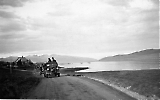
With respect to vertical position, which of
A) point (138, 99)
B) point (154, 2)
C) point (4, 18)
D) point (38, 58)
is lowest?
point (138, 99)

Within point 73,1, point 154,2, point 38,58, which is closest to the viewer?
point 154,2

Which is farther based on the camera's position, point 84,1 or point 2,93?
point 84,1

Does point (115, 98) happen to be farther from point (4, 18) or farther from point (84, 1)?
point (4, 18)

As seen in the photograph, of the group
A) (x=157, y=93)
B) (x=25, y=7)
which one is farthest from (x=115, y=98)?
(x=25, y=7)

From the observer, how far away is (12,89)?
343 inches

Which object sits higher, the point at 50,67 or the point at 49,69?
the point at 50,67

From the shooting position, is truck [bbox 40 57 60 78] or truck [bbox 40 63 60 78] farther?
truck [bbox 40 63 60 78]

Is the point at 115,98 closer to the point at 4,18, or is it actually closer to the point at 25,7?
the point at 25,7

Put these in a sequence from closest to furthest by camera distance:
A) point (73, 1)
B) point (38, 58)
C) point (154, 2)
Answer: point (154, 2) → point (73, 1) → point (38, 58)

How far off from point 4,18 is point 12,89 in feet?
17.2

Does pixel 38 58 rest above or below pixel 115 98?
above

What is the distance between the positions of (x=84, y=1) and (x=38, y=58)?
591cm

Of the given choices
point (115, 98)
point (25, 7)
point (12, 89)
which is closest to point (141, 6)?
point (115, 98)

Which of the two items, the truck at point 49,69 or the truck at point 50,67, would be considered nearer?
the truck at point 50,67
